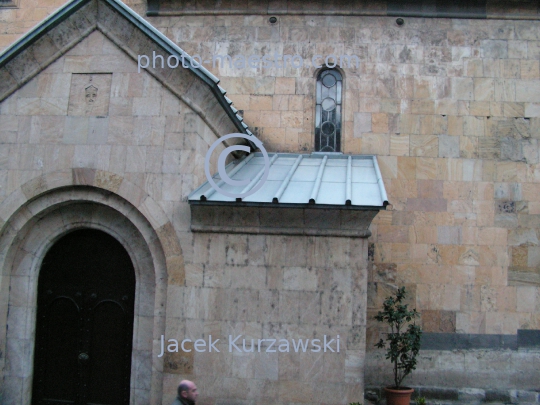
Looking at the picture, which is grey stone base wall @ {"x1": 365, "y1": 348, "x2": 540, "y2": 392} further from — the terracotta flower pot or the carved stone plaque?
the carved stone plaque

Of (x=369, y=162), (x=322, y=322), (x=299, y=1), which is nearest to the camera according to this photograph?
(x=322, y=322)

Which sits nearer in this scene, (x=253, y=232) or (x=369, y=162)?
(x=253, y=232)

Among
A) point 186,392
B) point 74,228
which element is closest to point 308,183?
point 74,228

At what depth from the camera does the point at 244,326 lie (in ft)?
27.0

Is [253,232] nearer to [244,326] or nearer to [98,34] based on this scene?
[244,326]

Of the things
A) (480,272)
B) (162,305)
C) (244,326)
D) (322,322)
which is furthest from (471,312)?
(162,305)

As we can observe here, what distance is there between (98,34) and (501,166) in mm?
8162

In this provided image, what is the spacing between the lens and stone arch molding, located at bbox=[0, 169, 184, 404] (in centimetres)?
841

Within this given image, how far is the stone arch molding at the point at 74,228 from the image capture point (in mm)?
8414

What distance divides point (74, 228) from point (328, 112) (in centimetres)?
571

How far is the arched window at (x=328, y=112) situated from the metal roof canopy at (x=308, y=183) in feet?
1.16

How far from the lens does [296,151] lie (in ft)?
37.3

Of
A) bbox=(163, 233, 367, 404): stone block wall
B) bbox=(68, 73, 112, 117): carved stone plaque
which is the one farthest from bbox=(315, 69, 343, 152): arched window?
bbox=(68, 73, 112, 117): carved stone plaque

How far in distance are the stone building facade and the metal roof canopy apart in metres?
0.50
